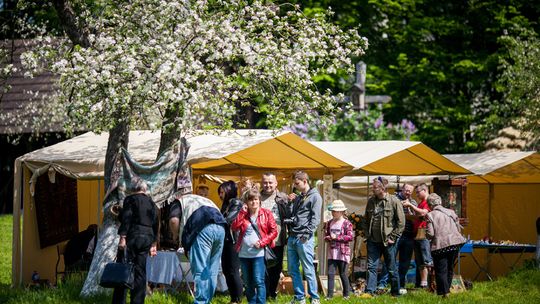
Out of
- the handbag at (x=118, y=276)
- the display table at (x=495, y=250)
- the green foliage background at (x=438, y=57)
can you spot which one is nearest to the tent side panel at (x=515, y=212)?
the display table at (x=495, y=250)

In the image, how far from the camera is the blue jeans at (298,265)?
1323 cm

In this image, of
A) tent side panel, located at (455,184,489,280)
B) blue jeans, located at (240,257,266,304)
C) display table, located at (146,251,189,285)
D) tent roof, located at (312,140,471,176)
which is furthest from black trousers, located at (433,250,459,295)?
tent side panel, located at (455,184,489,280)

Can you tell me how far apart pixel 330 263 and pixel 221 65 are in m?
3.33

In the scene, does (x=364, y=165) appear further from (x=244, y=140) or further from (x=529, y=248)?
(x=529, y=248)

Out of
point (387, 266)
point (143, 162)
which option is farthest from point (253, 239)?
point (143, 162)

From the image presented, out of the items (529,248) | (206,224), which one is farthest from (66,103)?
(529,248)

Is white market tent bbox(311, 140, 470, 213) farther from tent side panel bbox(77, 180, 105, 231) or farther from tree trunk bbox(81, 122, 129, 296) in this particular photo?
tent side panel bbox(77, 180, 105, 231)

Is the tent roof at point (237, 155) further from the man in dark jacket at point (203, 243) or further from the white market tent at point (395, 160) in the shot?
the man in dark jacket at point (203, 243)

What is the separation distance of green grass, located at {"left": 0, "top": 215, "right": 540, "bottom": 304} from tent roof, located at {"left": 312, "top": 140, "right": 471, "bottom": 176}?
2180 mm

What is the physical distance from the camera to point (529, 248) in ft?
60.1

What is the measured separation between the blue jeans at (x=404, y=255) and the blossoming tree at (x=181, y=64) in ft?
8.66

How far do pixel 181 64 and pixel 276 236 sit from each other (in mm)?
2583

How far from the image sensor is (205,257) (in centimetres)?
1230

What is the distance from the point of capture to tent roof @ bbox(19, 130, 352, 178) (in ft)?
52.6
